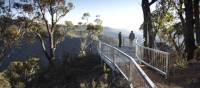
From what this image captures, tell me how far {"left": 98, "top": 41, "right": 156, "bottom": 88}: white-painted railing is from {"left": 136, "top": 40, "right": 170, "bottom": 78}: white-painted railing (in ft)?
3.89

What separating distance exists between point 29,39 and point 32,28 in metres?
2.88

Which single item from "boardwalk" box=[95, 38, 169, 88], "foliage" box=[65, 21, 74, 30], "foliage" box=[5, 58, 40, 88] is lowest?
"foliage" box=[5, 58, 40, 88]

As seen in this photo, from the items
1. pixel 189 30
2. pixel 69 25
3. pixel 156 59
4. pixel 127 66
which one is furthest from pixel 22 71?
pixel 127 66

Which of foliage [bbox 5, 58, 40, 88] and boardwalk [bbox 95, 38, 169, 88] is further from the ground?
boardwalk [bbox 95, 38, 169, 88]

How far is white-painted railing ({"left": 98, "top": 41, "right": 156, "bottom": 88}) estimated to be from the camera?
9.37 m

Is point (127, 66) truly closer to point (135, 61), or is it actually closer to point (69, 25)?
point (135, 61)

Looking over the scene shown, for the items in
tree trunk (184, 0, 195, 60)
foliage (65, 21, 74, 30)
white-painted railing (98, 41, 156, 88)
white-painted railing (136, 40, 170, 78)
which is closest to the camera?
white-painted railing (98, 41, 156, 88)

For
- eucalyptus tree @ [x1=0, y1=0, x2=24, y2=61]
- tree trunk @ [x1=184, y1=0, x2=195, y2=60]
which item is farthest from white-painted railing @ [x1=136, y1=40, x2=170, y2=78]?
eucalyptus tree @ [x1=0, y1=0, x2=24, y2=61]

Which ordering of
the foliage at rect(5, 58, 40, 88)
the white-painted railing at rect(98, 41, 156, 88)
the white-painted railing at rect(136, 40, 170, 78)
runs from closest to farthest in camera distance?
the white-painted railing at rect(98, 41, 156, 88) → the white-painted railing at rect(136, 40, 170, 78) → the foliage at rect(5, 58, 40, 88)

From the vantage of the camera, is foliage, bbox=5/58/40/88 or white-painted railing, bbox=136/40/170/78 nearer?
white-painted railing, bbox=136/40/170/78

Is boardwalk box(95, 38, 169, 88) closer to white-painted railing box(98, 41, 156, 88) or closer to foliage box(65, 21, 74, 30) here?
white-painted railing box(98, 41, 156, 88)

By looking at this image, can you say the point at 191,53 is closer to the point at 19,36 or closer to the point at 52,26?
the point at 52,26

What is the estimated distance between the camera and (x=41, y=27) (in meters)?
41.2

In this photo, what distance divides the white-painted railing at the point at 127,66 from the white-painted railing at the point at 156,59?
1.19m
